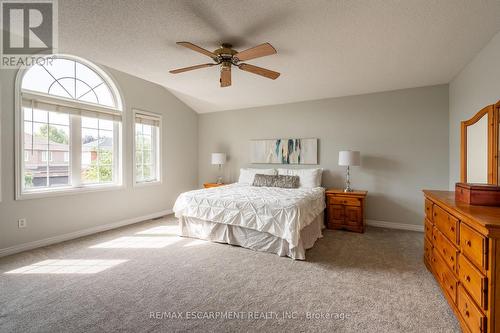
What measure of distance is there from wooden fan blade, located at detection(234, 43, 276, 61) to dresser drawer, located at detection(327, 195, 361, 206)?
2.69 m

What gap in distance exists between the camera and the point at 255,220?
10.0 feet

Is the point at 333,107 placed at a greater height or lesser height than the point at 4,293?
greater

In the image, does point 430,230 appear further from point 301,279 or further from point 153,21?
point 153,21

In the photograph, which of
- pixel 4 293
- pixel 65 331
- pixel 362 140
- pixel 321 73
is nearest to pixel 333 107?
pixel 362 140

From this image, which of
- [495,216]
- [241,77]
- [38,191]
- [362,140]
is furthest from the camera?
[362,140]

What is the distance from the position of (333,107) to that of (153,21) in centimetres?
344

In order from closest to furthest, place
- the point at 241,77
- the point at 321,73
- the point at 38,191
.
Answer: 1. the point at 38,191
2. the point at 321,73
3. the point at 241,77

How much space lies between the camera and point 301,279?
7.86 feet

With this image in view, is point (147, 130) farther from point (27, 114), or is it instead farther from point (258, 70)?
point (258, 70)

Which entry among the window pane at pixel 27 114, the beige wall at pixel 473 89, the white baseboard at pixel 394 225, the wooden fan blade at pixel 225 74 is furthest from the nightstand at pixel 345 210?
the window pane at pixel 27 114

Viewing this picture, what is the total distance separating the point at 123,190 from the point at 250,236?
2.63 meters

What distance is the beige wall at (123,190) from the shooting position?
297 centimetres

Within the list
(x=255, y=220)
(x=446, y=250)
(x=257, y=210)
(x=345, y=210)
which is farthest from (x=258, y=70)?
(x=345, y=210)

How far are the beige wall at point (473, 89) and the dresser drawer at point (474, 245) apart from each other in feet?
5.38
